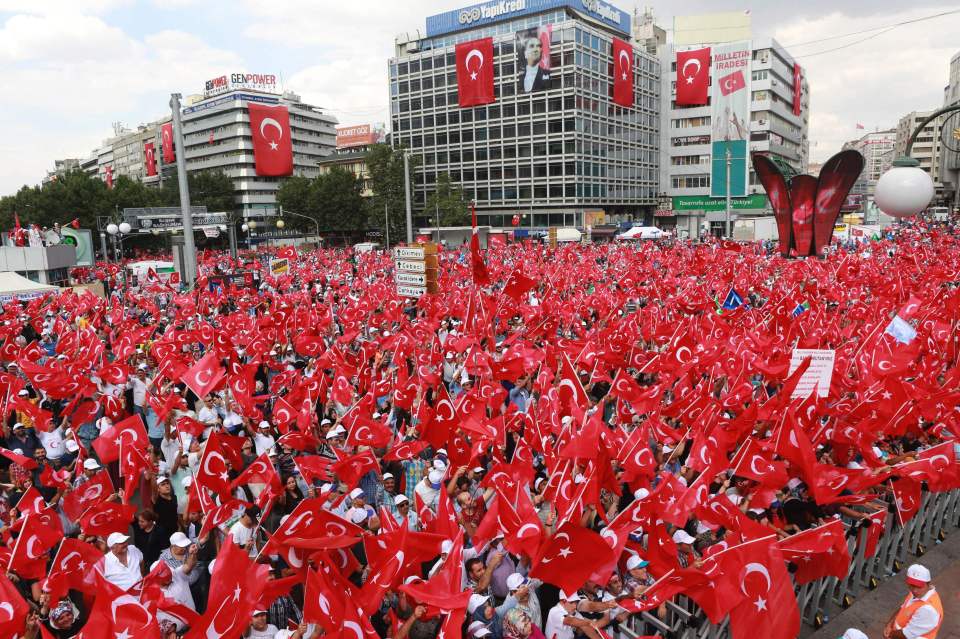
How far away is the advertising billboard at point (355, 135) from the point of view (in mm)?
130900

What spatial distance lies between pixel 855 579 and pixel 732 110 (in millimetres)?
77748

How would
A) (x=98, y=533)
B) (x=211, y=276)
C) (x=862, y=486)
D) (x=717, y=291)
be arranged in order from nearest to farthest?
(x=98, y=533), (x=862, y=486), (x=717, y=291), (x=211, y=276)

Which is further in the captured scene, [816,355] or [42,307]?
[42,307]

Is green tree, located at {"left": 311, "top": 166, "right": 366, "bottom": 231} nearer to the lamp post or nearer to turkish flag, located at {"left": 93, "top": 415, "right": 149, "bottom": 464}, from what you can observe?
turkish flag, located at {"left": 93, "top": 415, "right": 149, "bottom": 464}

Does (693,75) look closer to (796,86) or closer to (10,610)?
(796,86)

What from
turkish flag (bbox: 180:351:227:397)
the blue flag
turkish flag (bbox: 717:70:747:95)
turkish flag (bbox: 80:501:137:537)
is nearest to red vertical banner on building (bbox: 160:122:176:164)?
turkish flag (bbox: 717:70:747:95)

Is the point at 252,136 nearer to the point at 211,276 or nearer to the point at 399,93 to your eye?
the point at 399,93

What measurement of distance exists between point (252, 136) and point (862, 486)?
106 metres

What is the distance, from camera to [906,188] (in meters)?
7.54

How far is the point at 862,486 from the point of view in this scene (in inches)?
250

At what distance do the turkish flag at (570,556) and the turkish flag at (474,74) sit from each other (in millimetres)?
60362

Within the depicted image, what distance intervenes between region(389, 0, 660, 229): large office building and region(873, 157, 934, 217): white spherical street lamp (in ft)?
189

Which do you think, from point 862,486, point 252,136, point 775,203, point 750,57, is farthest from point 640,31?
point 862,486

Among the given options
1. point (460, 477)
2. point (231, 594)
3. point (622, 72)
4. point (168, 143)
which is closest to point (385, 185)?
point (622, 72)
